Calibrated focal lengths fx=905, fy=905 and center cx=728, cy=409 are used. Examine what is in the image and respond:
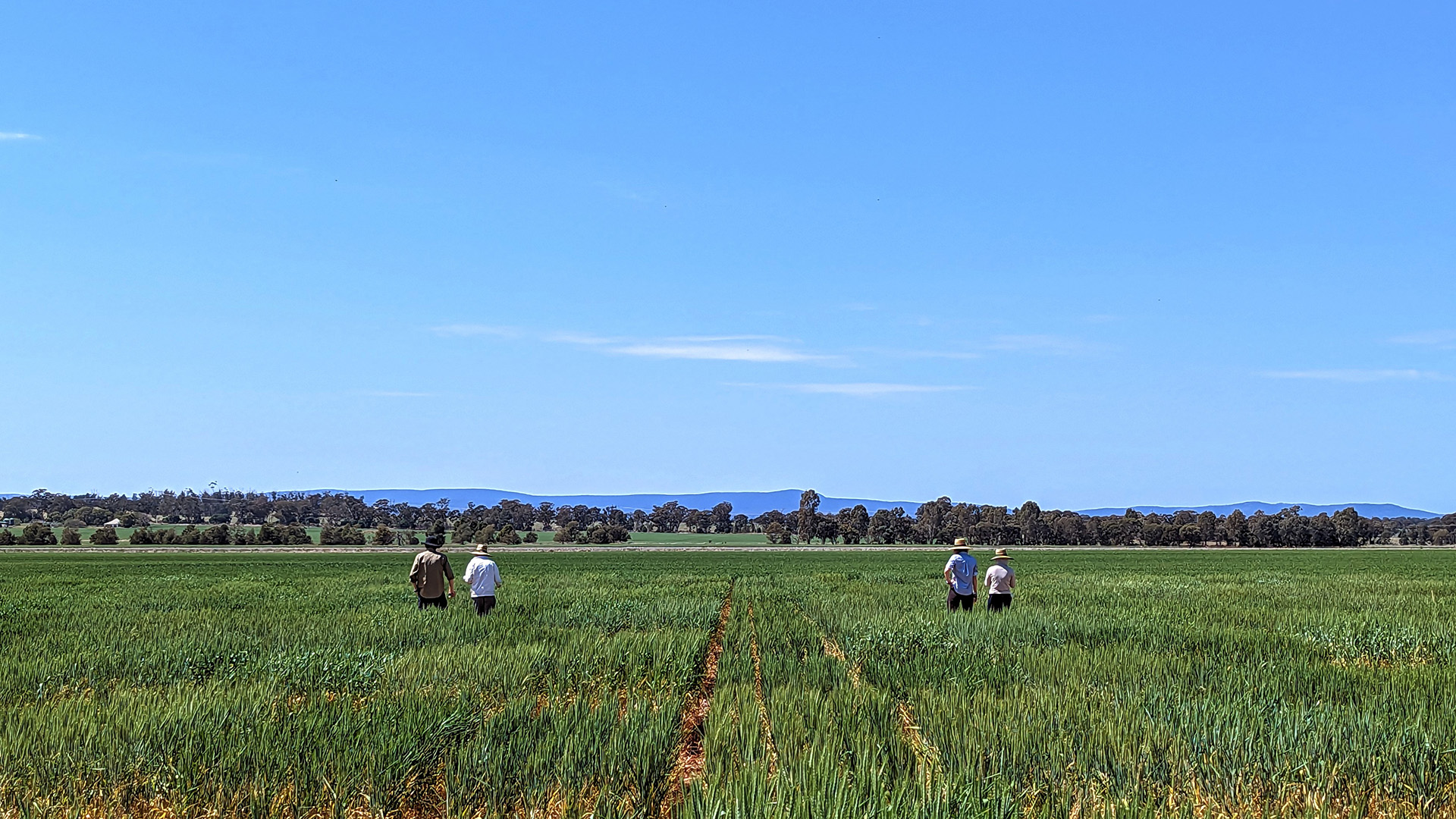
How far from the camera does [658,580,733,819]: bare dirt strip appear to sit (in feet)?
20.1

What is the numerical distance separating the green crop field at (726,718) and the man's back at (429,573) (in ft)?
2.05

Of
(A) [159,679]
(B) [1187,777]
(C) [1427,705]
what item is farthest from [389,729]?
(C) [1427,705]

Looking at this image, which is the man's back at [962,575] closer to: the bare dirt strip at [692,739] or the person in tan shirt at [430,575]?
the bare dirt strip at [692,739]

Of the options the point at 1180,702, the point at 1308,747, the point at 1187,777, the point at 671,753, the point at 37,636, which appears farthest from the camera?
the point at 37,636

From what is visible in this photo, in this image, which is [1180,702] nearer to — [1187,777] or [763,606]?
[1187,777]

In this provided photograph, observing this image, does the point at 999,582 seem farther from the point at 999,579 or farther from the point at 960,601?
the point at 960,601

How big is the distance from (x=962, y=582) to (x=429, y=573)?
380 inches

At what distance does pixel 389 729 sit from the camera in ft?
22.4

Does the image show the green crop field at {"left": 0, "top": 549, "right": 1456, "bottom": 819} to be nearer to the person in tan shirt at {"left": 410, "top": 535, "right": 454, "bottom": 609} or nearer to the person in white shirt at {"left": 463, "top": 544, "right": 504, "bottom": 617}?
the person in tan shirt at {"left": 410, "top": 535, "right": 454, "bottom": 609}

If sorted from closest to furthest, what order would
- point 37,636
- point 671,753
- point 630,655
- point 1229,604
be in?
point 671,753, point 630,655, point 37,636, point 1229,604

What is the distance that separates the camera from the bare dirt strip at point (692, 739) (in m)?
6.12

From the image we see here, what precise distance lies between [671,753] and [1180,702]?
4.51 metres

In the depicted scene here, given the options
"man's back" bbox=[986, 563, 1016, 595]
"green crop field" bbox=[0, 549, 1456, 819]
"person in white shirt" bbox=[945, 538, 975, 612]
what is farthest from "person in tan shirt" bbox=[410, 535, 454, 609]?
"man's back" bbox=[986, 563, 1016, 595]

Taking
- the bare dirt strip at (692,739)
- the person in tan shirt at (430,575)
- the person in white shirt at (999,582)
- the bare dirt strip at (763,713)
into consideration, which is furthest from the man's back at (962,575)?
the person in tan shirt at (430,575)
